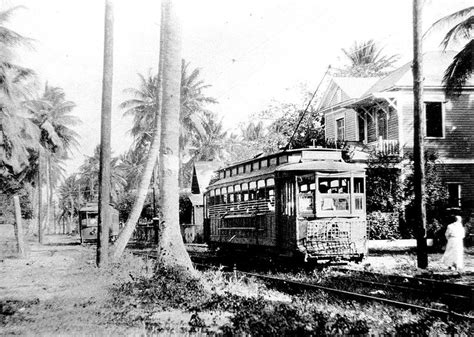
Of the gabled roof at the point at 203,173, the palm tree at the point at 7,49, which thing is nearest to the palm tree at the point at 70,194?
the gabled roof at the point at 203,173

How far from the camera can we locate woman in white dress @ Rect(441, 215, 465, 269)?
12953 millimetres

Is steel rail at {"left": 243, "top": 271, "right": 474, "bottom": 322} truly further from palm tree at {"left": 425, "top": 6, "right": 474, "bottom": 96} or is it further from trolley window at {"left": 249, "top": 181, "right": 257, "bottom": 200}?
palm tree at {"left": 425, "top": 6, "right": 474, "bottom": 96}

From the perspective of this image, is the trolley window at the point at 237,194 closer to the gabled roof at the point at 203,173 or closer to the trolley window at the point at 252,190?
the trolley window at the point at 252,190

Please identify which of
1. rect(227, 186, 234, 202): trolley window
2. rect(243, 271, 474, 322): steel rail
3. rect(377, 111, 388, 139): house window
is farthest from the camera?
rect(377, 111, 388, 139): house window

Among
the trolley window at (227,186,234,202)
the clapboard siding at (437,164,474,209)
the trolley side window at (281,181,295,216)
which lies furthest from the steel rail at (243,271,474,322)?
the clapboard siding at (437,164,474,209)

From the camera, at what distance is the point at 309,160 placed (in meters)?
13.7

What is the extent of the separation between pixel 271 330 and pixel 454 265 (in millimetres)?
8678

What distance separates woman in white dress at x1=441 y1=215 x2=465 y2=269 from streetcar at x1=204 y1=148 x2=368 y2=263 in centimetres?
205

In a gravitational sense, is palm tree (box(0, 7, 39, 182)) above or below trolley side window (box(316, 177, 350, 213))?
above

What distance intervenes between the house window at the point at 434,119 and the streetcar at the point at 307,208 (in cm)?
1159

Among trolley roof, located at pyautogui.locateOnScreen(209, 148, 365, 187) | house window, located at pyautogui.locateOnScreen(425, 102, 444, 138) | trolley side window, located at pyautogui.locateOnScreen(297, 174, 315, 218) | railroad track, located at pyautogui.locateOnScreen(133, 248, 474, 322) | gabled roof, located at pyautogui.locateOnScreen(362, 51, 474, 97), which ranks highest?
gabled roof, located at pyautogui.locateOnScreen(362, 51, 474, 97)

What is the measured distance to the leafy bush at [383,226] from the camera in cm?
2069

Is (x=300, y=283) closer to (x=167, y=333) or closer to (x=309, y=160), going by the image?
(x=309, y=160)

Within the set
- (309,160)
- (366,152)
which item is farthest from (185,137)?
(309,160)
